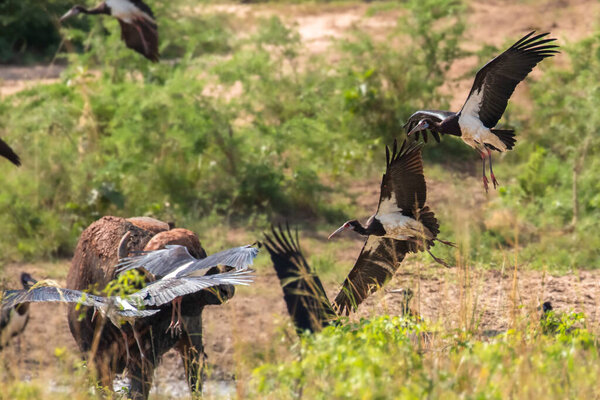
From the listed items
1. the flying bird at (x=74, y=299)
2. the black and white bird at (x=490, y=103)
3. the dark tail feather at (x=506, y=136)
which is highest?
the black and white bird at (x=490, y=103)

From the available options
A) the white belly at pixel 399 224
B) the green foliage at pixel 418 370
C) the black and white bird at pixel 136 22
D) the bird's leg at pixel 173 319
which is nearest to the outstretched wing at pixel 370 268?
the white belly at pixel 399 224

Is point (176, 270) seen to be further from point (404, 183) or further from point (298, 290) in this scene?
point (404, 183)

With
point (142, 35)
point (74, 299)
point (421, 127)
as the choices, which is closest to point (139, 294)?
point (74, 299)

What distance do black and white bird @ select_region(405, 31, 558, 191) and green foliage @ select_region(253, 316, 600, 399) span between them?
4.20ft

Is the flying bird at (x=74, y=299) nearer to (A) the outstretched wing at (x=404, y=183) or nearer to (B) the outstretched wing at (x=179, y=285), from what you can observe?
(B) the outstretched wing at (x=179, y=285)

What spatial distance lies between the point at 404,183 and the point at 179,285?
3.82 ft

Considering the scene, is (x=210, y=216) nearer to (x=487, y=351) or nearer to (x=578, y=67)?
(x=578, y=67)

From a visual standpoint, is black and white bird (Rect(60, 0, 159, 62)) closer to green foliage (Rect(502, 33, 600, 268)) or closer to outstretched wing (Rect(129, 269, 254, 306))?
outstretched wing (Rect(129, 269, 254, 306))

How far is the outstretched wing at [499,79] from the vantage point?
4678mm

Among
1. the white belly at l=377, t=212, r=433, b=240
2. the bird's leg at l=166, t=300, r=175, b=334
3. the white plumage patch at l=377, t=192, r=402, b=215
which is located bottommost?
the bird's leg at l=166, t=300, r=175, b=334

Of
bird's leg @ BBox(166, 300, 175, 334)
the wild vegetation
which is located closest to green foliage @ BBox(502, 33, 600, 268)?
the wild vegetation

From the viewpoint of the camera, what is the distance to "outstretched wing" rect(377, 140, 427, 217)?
175 inches

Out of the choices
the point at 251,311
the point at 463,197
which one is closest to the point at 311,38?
the point at 463,197

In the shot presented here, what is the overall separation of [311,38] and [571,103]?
5.24 m
